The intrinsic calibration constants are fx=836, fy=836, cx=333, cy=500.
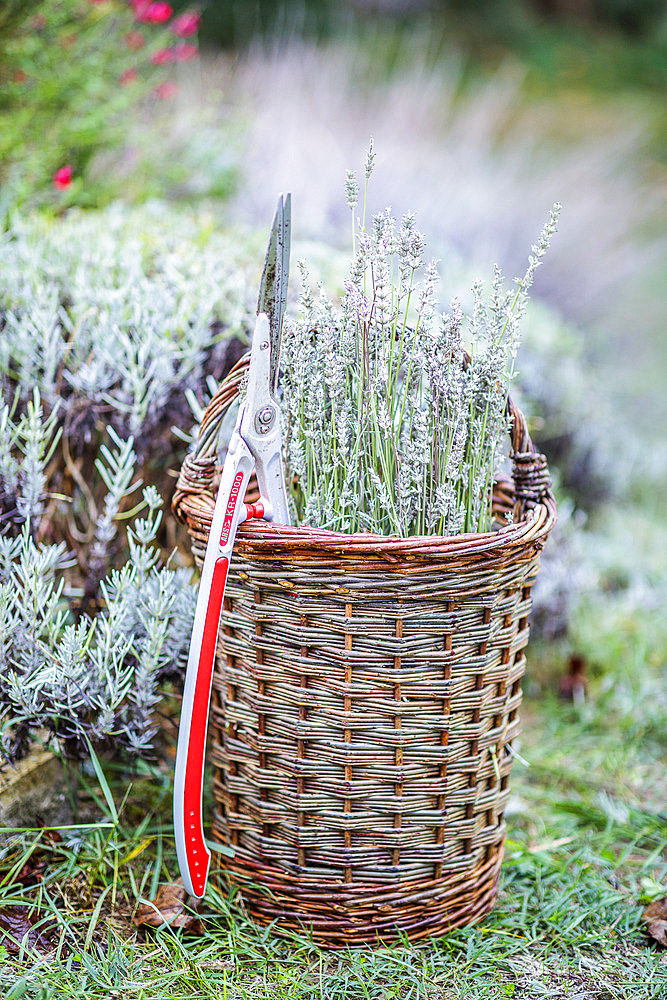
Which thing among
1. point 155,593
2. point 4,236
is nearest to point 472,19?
point 4,236

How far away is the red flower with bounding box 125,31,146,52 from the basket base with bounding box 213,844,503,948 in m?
3.18

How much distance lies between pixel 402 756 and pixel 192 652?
1.27ft

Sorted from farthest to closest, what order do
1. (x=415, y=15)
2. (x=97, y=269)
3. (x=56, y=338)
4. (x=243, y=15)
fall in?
(x=415, y=15)
(x=243, y=15)
(x=97, y=269)
(x=56, y=338)

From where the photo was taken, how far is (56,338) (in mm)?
1767

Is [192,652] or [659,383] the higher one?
[192,652]

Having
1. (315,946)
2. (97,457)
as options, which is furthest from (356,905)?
(97,457)

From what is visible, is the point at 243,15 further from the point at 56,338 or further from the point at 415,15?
the point at 56,338

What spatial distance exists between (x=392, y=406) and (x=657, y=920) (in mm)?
1033

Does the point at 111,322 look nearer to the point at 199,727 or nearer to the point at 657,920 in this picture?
the point at 199,727

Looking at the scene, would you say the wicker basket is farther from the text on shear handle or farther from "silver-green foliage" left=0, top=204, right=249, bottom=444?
"silver-green foliage" left=0, top=204, right=249, bottom=444

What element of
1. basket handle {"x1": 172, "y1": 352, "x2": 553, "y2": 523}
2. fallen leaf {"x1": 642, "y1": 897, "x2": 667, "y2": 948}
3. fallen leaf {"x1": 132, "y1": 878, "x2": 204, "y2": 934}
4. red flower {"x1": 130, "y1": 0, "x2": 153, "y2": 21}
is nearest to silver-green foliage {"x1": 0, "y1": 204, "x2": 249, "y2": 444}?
basket handle {"x1": 172, "y1": 352, "x2": 553, "y2": 523}

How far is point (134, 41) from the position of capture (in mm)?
3363

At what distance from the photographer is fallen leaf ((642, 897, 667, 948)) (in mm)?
1455

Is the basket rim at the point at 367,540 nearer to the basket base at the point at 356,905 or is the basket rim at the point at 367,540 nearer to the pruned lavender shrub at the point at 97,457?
the pruned lavender shrub at the point at 97,457
